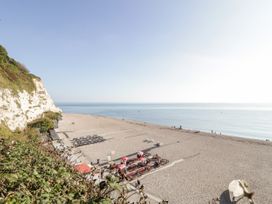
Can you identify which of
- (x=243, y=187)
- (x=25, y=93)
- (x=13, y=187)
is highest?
(x=25, y=93)

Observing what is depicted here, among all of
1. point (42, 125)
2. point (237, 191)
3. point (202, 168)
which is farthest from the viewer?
point (42, 125)

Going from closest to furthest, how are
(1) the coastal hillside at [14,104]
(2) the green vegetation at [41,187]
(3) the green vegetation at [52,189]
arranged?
(3) the green vegetation at [52,189] → (2) the green vegetation at [41,187] → (1) the coastal hillside at [14,104]

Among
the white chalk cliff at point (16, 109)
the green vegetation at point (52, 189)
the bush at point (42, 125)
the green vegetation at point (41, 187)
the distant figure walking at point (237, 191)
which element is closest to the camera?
the green vegetation at point (52, 189)

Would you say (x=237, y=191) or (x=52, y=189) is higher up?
(x=52, y=189)

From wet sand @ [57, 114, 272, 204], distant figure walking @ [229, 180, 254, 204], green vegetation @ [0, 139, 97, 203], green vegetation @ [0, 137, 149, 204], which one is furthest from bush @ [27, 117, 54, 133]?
distant figure walking @ [229, 180, 254, 204]

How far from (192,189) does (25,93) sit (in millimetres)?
21031

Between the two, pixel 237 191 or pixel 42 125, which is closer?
pixel 237 191

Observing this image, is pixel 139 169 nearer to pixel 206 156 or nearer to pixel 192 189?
pixel 192 189

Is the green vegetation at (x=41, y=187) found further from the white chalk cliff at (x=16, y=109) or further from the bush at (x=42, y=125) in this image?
the bush at (x=42, y=125)

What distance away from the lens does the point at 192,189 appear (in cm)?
1078

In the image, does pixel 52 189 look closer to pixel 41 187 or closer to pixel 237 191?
pixel 41 187

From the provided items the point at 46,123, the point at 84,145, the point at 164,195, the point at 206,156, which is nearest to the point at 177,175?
the point at 164,195

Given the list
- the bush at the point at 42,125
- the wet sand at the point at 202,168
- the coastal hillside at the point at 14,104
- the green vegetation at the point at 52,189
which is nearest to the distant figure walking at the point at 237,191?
the wet sand at the point at 202,168

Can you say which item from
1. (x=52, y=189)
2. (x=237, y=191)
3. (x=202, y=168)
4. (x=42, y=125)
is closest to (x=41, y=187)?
(x=52, y=189)
